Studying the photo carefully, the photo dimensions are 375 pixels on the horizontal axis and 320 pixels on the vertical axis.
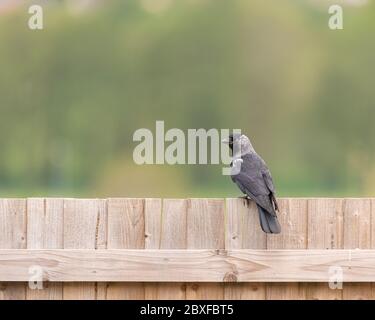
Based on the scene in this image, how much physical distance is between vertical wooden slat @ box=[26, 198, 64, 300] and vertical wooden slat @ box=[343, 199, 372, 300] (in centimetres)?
124

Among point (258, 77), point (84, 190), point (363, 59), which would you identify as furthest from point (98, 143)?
point (363, 59)

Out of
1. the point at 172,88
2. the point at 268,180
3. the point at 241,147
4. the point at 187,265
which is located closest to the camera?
the point at 187,265

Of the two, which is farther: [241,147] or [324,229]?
[241,147]

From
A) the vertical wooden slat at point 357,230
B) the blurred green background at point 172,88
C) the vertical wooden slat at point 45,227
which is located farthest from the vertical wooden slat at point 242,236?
the blurred green background at point 172,88

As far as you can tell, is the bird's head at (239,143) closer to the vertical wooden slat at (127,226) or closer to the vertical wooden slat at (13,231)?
the vertical wooden slat at (127,226)

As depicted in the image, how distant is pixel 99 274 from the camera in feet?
11.9

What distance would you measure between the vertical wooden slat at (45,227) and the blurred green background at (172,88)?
37.7ft

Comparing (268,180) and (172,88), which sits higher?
(172,88)

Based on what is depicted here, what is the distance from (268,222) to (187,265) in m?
0.39

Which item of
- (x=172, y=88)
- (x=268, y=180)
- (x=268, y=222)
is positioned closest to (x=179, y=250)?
(x=268, y=222)

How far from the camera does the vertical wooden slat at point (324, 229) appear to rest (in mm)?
3662

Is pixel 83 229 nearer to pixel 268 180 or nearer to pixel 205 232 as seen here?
pixel 205 232

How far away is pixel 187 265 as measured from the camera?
3600 mm
